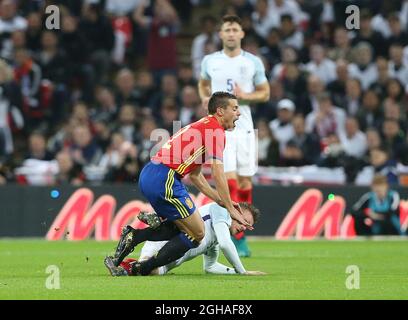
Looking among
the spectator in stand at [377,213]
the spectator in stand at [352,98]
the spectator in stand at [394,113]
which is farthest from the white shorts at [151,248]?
the spectator in stand at [352,98]

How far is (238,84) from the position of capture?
1628 centimetres

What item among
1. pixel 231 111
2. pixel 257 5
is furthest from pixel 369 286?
pixel 257 5

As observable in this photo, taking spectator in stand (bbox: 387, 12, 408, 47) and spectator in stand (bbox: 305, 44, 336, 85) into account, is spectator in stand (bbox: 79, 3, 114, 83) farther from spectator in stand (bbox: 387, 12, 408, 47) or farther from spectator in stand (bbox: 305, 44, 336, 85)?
spectator in stand (bbox: 387, 12, 408, 47)

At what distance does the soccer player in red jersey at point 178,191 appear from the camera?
1252 cm

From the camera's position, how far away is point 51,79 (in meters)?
24.0

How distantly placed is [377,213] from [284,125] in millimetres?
2932

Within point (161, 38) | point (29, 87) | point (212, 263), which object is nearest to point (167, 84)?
point (161, 38)

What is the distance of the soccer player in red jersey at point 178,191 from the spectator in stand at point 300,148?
8715 millimetres

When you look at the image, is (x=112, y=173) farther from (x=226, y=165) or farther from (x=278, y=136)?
(x=226, y=165)

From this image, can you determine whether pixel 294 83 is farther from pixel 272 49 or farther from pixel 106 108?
pixel 106 108

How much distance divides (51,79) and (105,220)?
15.4ft

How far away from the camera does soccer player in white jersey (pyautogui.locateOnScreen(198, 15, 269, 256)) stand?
52.8 ft

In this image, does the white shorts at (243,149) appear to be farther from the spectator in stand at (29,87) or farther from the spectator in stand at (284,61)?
the spectator in stand at (29,87)

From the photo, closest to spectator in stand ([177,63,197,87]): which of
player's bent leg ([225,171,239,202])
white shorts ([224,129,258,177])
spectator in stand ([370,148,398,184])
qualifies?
spectator in stand ([370,148,398,184])
